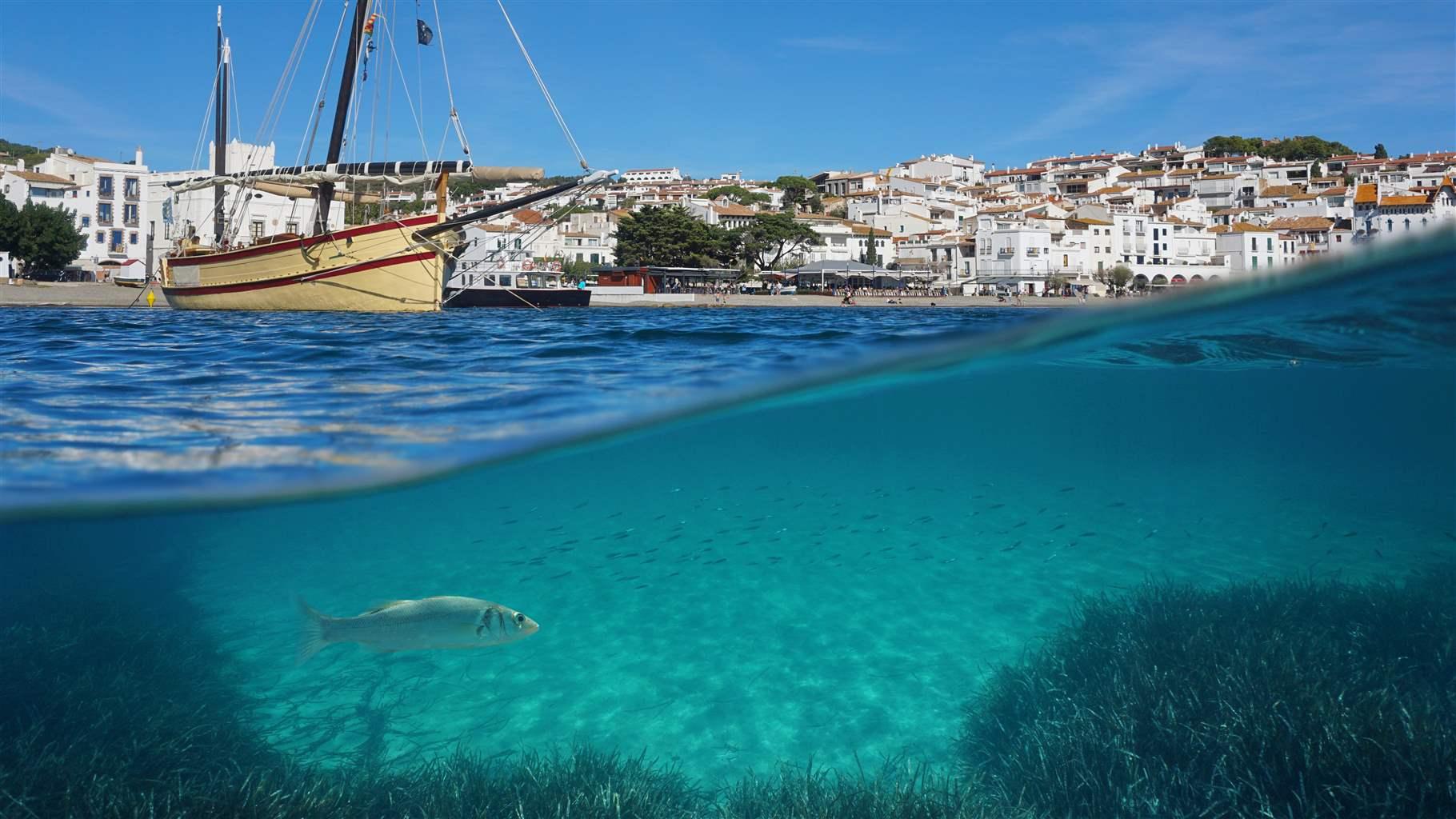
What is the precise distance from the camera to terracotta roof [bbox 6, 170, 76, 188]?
54906 mm

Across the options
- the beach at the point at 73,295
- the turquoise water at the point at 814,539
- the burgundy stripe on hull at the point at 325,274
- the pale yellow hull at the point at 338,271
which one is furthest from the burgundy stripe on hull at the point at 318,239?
the beach at the point at 73,295

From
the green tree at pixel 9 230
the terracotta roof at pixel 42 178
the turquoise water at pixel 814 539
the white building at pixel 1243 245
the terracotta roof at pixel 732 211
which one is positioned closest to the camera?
the turquoise water at pixel 814 539

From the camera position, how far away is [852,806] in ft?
13.7

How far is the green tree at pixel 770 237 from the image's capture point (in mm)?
63806

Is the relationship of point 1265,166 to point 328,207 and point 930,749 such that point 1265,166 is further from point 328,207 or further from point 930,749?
point 930,749

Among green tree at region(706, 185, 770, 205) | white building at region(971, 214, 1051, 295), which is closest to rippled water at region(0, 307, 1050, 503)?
white building at region(971, 214, 1051, 295)

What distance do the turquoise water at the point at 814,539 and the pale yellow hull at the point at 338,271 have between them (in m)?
6.63

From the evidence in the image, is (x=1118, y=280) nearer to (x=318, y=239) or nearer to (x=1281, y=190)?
(x=318, y=239)

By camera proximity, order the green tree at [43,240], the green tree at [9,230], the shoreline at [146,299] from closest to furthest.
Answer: the shoreline at [146,299], the green tree at [9,230], the green tree at [43,240]

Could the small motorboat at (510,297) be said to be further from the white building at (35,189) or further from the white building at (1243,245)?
the white building at (35,189)

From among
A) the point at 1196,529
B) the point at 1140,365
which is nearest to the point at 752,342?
the point at 1140,365

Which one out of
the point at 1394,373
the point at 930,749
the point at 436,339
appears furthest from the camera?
the point at 1394,373

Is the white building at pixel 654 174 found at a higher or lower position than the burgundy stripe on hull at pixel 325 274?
higher

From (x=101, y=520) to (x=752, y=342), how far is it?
5.28 meters
